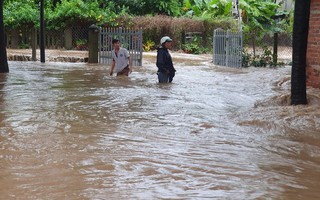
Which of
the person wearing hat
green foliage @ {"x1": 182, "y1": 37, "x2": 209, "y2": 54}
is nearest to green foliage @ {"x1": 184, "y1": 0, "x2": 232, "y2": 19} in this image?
green foliage @ {"x1": 182, "y1": 37, "x2": 209, "y2": 54}

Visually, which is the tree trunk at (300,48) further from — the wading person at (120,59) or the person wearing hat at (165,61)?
the wading person at (120,59)

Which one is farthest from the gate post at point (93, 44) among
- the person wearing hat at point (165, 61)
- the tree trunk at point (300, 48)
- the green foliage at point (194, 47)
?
the tree trunk at point (300, 48)

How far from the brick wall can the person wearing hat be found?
336 cm

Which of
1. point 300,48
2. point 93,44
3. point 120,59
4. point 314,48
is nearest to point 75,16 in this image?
point 93,44

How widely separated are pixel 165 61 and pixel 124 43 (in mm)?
7352

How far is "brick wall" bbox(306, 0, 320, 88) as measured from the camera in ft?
34.4

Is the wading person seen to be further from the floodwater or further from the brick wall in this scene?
the brick wall

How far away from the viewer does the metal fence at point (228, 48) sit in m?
19.0

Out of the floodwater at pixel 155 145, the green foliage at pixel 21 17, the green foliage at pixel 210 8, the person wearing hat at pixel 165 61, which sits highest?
the green foliage at pixel 210 8

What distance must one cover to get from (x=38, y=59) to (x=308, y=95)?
15.1 metres

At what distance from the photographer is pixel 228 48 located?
19.6 meters

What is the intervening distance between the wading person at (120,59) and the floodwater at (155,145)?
2.24 metres

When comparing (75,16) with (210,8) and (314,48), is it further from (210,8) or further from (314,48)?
(314,48)

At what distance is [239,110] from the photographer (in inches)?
345
